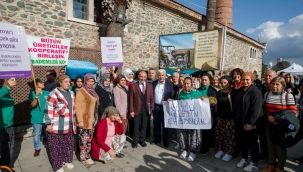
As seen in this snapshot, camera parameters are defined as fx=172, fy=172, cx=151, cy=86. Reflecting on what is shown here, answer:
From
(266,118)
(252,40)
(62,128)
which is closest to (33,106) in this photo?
(62,128)

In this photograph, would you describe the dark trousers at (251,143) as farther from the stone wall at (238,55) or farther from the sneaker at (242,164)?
the stone wall at (238,55)

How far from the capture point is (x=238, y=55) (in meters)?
17.0

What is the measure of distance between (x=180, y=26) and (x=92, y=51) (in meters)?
5.95

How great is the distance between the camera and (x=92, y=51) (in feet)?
22.2

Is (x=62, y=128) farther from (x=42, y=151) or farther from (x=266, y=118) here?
(x=266, y=118)

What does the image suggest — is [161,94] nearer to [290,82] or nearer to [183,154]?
[183,154]

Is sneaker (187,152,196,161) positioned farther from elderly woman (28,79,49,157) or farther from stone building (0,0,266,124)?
stone building (0,0,266,124)

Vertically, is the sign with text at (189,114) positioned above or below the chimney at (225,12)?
A: below

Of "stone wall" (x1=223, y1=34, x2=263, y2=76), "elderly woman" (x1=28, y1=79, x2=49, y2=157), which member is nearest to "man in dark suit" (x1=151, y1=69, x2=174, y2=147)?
"elderly woman" (x1=28, y1=79, x2=49, y2=157)

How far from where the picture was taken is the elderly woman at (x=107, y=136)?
3.34 metres

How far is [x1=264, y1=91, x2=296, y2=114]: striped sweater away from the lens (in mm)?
2684

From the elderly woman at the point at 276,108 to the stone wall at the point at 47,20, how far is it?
6.16m

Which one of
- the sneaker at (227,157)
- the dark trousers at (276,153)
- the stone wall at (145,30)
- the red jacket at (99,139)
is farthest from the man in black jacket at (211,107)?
the stone wall at (145,30)

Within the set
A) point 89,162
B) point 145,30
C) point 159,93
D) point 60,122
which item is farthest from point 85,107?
point 145,30
